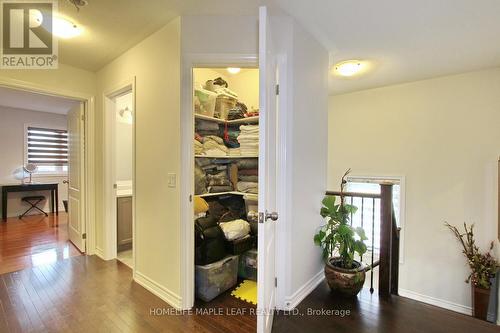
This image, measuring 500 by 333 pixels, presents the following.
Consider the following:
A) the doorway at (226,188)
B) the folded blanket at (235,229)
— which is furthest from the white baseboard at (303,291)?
the folded blanket at (235,229)

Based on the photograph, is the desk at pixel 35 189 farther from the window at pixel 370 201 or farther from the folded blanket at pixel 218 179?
the window at pixel 370 201

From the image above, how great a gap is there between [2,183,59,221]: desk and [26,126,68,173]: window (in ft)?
1.76

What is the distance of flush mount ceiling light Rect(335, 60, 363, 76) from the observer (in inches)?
110

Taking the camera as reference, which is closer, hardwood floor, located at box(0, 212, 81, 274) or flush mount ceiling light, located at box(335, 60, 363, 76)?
flush mount ceiling light, located at box(335, 60, 363, 76)

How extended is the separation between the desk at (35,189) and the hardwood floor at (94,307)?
3417 millimetres

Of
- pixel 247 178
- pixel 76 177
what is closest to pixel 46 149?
pixel 76 177

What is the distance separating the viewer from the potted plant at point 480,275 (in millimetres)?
2705

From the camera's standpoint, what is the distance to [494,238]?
2.83 m

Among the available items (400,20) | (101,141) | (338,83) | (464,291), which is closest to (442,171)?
(464,291)

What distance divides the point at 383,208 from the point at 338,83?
2.11 metres

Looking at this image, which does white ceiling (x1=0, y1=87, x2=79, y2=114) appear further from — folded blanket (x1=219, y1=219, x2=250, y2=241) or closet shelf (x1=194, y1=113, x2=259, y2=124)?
folded blanket (x1=219, y1=219, x2=250, y2=241)

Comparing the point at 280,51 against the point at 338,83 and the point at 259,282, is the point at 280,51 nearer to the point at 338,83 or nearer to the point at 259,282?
the point at 259,282

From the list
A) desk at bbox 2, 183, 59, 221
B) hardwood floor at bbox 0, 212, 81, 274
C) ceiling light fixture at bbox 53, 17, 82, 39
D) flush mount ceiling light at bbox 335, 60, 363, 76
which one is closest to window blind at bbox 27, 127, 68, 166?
desk at bbox 2, 183, 59, 221

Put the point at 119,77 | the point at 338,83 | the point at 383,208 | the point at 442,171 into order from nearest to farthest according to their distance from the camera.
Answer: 1. the point at 383,208
2. the point at 119,77
3. the point at 442,171
4. the point at 338,83
